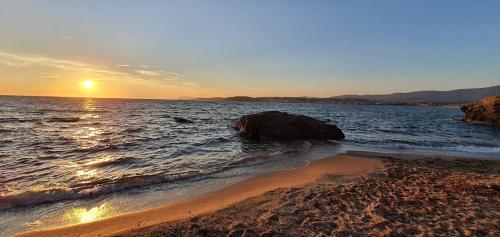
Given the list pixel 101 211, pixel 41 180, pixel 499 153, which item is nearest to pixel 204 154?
pixel 41 180

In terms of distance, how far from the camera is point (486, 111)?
44719mm

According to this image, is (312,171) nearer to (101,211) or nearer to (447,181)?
(447,181)

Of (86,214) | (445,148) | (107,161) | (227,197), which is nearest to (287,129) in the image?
(445,148)

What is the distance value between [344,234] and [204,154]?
10054 mm

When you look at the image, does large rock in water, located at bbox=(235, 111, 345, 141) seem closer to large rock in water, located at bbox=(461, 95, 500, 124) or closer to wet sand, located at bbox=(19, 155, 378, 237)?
wet sand, located at bbox=(19, 155, 378, 237)

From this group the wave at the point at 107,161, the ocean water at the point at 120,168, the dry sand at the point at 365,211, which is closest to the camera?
the dry sand at the point at 365,211

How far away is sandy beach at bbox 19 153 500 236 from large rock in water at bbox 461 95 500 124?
129ft

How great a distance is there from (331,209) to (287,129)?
44.8 ft

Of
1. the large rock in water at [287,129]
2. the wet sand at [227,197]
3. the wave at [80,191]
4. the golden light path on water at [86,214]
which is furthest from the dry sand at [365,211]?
the large rock in water at [287,129]

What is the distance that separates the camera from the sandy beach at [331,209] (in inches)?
239

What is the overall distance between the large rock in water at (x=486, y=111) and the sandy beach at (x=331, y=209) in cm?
3933

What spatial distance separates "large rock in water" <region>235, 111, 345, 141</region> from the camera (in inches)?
813

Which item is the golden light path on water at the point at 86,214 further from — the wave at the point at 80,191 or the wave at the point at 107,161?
the wave at the point at 107,161

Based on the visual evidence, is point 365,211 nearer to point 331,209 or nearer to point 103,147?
point 331,209
